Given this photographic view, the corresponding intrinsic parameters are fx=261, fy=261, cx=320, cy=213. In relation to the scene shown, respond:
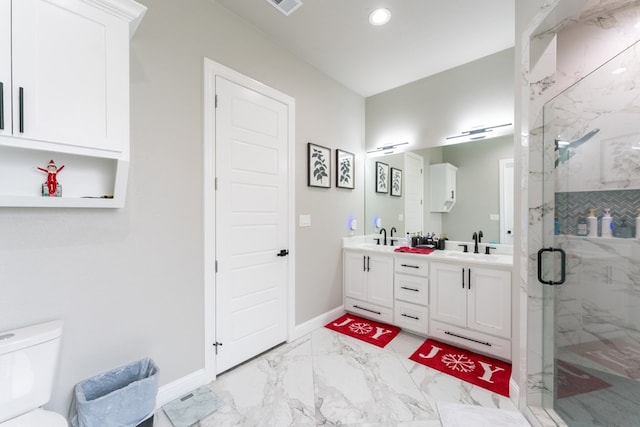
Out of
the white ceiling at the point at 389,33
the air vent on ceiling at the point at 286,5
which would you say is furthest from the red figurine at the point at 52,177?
the air vent on ceiling at the point at 286,5

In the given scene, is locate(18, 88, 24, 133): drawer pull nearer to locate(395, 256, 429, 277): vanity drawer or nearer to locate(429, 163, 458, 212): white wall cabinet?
locate(395, 256, 429, 277): vanity drawer

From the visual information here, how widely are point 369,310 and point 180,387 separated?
6.50ft

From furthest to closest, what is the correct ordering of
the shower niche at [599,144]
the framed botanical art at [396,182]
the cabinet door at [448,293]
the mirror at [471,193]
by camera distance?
the framed botanical art at [396,182], the mirror at [471,193], the cabinet door at [448,293], the shower niche at [599,144]

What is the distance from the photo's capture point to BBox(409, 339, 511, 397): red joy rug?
6.44ft

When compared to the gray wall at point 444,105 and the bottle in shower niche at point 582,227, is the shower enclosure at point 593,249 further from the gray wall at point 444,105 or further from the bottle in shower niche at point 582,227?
the gray wall at point 444,105

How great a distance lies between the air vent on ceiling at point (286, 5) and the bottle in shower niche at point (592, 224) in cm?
256

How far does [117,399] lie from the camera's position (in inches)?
52.4

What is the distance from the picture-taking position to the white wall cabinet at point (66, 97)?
111 centimetres

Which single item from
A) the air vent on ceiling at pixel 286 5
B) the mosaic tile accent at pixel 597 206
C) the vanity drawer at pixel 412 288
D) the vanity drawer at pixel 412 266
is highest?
the air vent on ceiling at pixel 286 5

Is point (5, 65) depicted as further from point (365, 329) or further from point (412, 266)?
point (365, 329)

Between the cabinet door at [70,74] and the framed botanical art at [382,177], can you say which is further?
the framed botanical art at [382,177]

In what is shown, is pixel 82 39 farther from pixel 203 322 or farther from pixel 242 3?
pixel 203 322

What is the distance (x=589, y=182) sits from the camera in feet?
5.85

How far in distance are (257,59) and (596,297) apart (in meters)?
3.13
